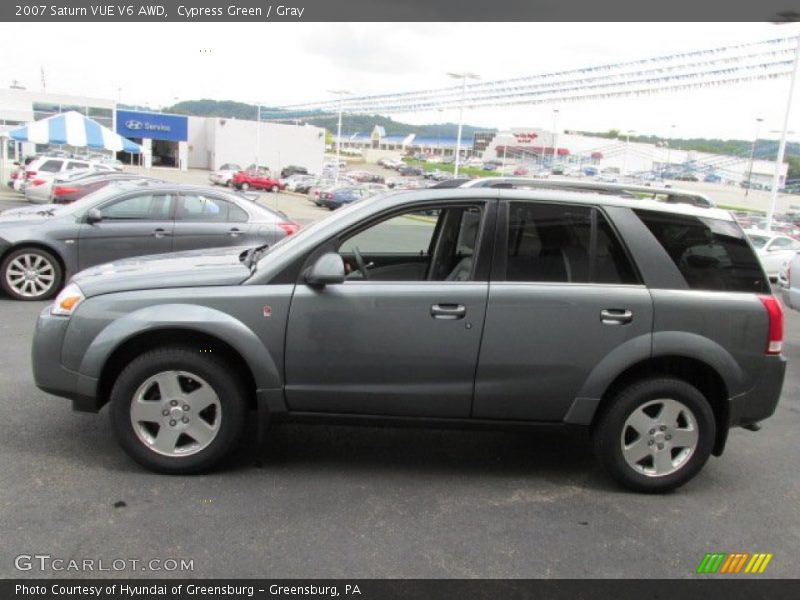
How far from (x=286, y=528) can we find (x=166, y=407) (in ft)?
3.30

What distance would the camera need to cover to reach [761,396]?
13.0ft

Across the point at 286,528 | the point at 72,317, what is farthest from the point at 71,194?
the point at 286,528

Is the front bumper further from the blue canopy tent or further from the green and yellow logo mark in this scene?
the blue canopy tent

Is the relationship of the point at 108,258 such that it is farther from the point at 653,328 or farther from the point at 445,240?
the point at 653,328

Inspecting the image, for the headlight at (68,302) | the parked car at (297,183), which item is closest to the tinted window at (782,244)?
the headlight at (68,302)

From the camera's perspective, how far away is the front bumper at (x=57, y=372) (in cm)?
375

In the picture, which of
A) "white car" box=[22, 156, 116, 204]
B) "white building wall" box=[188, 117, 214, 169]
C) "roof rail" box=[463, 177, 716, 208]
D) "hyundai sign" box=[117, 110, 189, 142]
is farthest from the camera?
"white building wall" box=[188, 117, 214, 169]

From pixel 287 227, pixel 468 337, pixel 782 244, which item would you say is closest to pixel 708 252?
pixel 468 337

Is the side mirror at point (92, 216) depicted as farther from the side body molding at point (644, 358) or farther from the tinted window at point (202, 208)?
the side body molding at point (644, 358)

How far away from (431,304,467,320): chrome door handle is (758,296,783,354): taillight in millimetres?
1765

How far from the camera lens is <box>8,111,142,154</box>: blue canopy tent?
85.8ft

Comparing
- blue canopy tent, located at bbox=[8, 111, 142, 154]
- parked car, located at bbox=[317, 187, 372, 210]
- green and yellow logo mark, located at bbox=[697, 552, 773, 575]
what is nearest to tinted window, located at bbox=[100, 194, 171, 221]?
green and yellow logo mark, located at bbox=[697, 552, 773, 575]

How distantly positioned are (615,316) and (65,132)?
2781cm

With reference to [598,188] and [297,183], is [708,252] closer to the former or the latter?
[598,188]
